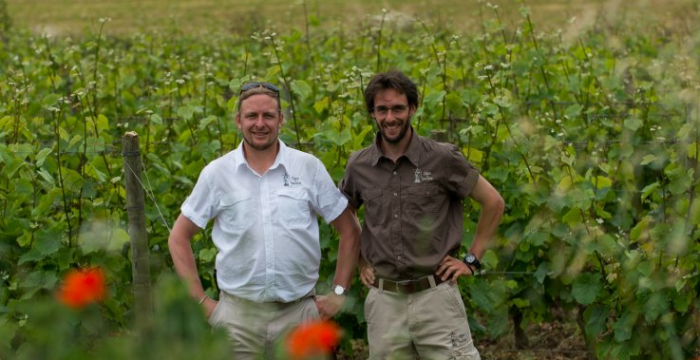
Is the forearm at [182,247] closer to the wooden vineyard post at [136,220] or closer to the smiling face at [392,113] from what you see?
the wooden vineyard post at [136,220]

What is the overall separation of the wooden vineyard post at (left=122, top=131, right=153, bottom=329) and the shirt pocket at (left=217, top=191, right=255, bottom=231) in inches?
23.7

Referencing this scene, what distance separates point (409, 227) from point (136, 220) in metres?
1.12

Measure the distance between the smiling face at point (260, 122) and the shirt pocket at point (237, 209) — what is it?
0.15m

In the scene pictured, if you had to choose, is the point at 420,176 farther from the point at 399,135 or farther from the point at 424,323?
the point at 424,323

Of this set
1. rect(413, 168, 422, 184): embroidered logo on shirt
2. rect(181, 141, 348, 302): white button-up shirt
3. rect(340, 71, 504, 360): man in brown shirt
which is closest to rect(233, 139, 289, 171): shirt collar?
rect(181, 141, 348, 302): white button-up shirt

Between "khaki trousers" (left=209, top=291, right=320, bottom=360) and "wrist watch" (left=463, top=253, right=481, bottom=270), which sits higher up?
"wrist watch" (left=463, top=253, right=481, bottom=270)

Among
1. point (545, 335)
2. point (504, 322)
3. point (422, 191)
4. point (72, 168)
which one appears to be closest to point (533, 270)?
point (504, 322)

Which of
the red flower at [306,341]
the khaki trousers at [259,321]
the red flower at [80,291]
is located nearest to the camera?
the red flower at [306,341]

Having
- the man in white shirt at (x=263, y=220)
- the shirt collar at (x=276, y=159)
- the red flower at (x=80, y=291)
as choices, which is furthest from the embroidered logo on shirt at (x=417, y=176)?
the red flower at (x=80, y=291)

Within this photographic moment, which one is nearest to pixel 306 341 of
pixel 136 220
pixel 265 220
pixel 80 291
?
pixel 80 291

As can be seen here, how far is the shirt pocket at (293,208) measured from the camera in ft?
11.7

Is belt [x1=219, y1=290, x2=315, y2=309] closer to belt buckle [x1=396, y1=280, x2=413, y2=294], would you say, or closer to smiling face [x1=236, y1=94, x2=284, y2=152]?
belt buckle [x1=396, y1=280, x2=413, y2=294]

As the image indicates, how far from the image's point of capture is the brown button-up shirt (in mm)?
3604

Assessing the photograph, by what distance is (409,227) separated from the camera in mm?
3602
